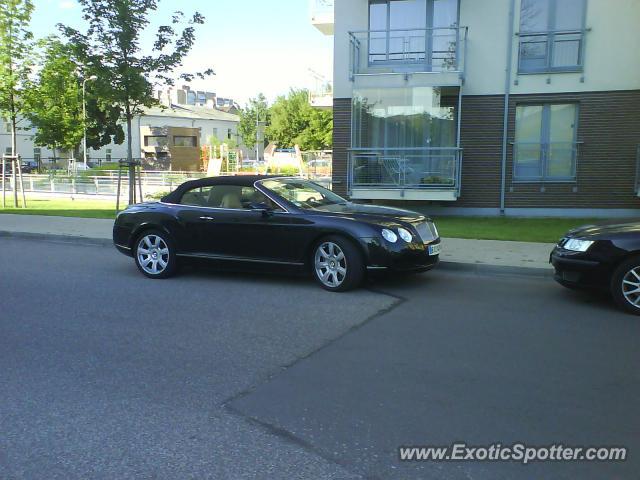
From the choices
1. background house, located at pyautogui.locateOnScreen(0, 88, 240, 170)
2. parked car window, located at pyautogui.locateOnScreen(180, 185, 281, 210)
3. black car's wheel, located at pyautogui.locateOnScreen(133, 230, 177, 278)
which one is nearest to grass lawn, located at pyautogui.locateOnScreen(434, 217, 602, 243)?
parked car window, located at pyautogui.locateOnScreen(180, 185, 281, 210)

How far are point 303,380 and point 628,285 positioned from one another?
411cm

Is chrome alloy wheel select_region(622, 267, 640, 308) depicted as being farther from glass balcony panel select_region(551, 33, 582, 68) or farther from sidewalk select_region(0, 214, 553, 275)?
glass balcony panel select_region(551, 33, 582, 68)

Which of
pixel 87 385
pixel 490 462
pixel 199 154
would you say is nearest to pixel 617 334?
pixel 490 462

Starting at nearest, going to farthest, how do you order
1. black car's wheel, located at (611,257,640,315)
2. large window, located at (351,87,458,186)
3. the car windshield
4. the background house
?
black car's wheel, located at (611,257,640,315) < the car windshield < large window, located at (351,87,458,186) < the background house

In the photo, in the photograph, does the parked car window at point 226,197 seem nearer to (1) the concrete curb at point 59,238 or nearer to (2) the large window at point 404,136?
(1) the concrete curb at point 59,238

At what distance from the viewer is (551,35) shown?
15953 mm

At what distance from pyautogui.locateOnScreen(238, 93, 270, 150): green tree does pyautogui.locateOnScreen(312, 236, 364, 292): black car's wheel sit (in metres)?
68.9

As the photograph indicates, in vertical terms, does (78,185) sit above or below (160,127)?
below

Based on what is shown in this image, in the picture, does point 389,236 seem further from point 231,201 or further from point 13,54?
point 13,54

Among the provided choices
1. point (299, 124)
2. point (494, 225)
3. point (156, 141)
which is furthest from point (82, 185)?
point (299, 124)

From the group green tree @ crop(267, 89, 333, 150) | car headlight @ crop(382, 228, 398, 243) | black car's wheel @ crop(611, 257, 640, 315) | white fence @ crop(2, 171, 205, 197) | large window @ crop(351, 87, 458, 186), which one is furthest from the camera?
green tree @ crop(267, 89, 333, 150)

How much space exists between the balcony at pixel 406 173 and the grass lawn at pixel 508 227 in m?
0.89

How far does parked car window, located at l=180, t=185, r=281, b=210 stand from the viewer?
8.33 meters

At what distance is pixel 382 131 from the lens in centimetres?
1722
